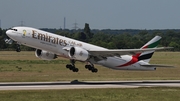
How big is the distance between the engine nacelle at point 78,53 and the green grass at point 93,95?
11106 mm

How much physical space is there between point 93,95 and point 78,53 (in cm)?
1405

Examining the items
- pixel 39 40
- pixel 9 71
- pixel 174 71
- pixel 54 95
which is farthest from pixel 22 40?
pixel 174 71

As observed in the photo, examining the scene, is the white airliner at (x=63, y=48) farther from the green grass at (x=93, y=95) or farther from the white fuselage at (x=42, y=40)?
the green grass at (x=93, y=95)

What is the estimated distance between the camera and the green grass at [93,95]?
3450 cm

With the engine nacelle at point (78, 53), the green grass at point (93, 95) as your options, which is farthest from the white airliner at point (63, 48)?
the green grass at point (93, 95)

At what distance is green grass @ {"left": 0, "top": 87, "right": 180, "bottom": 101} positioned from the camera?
34500mm

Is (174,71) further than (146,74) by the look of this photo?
Yes

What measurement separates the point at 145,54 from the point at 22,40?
17122 millimetres

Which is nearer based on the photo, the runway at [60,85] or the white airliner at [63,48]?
the runway at [60,85]

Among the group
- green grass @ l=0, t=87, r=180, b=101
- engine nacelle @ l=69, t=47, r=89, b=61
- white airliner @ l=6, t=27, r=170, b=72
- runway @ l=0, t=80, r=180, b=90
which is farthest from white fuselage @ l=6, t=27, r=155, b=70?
green grass @ l=0, t=87, r=180, b=101

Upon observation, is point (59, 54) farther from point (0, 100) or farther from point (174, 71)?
point (174, 71)

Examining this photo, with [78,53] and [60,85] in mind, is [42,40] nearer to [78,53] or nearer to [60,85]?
[78,53]

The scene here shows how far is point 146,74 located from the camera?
6756cm

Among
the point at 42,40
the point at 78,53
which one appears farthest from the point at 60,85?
the point at 42,40
